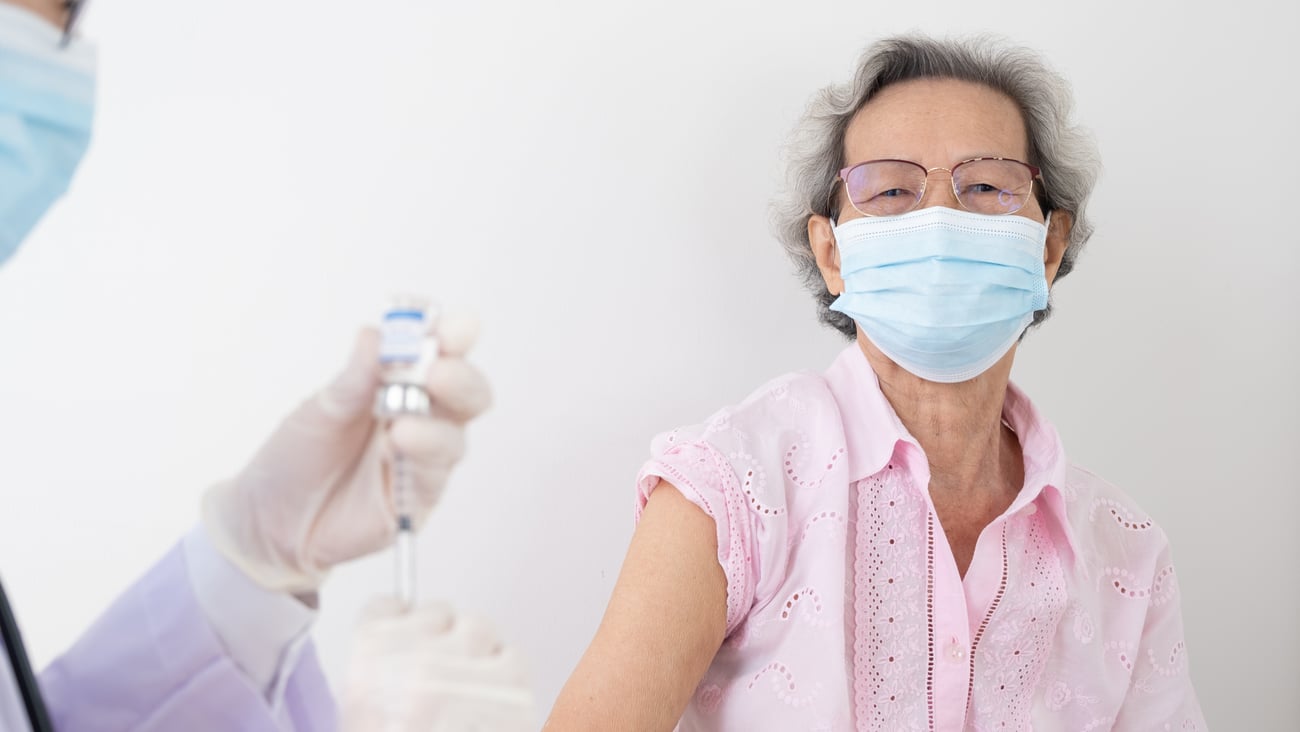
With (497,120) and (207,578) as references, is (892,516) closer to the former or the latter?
(497,120)

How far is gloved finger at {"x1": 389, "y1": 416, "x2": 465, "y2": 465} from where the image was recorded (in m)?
0.76

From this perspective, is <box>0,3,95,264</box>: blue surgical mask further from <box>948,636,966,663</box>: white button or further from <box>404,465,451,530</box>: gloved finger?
<box>948,636,966,663</box>: white button

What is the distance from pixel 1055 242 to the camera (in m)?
1.44

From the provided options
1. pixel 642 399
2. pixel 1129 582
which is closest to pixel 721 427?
pixel 642 399

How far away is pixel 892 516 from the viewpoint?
1271 millimetres

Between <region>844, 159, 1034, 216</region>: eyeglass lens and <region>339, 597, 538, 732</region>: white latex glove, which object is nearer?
<region>339, 597, 538, 732</region>: white latex glove

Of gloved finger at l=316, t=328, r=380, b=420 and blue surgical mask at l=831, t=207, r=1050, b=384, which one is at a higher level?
blue surgical mask at l=831, t=207, r=1050, b=384

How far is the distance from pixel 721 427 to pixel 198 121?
2.11 ft

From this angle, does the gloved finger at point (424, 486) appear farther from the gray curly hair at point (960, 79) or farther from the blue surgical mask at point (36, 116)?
the gray curly hair at point (960, 79)

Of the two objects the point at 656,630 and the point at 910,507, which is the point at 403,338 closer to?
the point at 656,630

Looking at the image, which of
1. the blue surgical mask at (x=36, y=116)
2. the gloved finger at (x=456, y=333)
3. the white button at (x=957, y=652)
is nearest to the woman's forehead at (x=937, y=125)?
the white button at (x=957, y=652)

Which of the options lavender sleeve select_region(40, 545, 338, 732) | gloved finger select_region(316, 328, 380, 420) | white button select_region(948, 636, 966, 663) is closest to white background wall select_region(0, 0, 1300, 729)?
lavender sleeve select_region(40, 545, 338, 732)

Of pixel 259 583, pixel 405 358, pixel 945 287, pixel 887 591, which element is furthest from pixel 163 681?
pixel 945 287

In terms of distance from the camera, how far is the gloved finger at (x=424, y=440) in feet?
2.48
